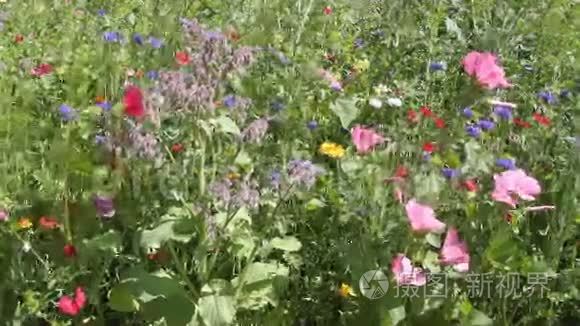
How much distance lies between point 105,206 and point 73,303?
0.87 ft

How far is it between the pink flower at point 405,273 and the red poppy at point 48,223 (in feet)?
2.94

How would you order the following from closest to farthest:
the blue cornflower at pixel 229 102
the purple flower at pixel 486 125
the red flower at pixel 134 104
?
the red flower at pixel 134 104
the blue cornflower at pixel 229 102
the purple flower at pixel 486 125

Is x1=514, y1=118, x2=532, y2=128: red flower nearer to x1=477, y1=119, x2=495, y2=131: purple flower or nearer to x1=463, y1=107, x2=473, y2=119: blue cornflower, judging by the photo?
x1=477, y1=119, x2=495, y2=131: purple flower

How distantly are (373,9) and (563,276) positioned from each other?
2260 millimetres

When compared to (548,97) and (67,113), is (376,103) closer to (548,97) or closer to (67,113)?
(548,97)

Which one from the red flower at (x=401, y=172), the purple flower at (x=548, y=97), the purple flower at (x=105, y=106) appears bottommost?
the red flower at (x=401, y=172)

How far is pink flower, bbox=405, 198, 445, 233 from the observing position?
1944mm

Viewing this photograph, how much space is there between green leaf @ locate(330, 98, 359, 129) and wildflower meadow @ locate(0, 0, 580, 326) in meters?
0.01

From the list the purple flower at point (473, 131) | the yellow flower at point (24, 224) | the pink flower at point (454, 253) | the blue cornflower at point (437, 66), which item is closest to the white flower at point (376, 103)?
the purple flower at point (473, 131)

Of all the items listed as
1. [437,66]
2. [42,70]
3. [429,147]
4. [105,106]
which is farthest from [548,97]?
[42,70]

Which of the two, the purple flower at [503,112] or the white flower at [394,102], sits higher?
the white flower at [394,102]

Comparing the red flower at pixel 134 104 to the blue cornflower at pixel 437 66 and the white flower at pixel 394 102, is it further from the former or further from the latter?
the blue cornflower at pixel 437 66

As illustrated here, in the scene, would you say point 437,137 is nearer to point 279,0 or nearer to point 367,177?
point 367,177

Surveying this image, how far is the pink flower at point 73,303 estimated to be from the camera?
6.87 ft
